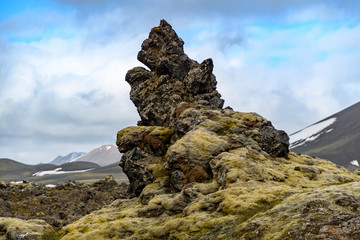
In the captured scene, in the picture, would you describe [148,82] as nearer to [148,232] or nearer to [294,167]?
[294,167]

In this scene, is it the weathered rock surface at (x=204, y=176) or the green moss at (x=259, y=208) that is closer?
the weathered rock surface at (x=204, y=176)

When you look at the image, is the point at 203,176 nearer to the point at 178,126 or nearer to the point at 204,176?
the point at 204,176

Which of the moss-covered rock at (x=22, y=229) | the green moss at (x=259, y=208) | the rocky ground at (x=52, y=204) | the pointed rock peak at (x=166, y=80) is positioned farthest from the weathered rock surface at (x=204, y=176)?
the rocky ground at (x=52, y=204)

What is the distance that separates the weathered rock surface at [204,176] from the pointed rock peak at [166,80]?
200 mm

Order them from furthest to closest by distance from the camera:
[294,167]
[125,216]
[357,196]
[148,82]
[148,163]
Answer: [148,82] < [148,163] < [294,167] < [125,216] < [357,196]

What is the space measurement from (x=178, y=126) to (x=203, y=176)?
12149 millimetres

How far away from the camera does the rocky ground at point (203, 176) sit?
2641cm

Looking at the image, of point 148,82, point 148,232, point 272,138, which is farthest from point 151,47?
point 148,232

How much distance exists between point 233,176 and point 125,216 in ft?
45.2

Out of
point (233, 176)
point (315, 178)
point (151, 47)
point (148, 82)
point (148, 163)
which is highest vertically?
point (151, 47)

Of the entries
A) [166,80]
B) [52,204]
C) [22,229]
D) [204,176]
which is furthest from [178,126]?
[52,204]

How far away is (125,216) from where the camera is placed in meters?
40.3

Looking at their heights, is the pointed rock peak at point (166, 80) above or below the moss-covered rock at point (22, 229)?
above

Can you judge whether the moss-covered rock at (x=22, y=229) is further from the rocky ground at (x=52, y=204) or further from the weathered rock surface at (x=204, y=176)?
the weathered rock surface at (x=204, y=176)
